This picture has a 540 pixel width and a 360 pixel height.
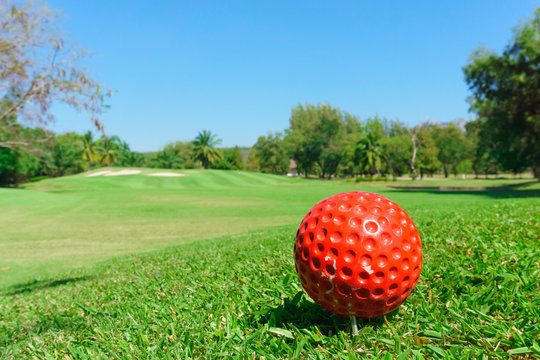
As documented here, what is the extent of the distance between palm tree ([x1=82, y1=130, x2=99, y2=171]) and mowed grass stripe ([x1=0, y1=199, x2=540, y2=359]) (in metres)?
99.7

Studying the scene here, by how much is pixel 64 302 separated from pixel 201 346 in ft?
12.3

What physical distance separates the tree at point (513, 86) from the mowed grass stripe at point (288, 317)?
27.8 metres

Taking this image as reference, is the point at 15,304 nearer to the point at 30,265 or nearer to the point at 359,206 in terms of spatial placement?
the point at 30,265

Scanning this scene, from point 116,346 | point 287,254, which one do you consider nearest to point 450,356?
point 116,346

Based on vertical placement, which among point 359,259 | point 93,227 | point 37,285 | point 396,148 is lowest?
point 93,227

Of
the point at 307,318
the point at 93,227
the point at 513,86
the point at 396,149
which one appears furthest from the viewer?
the point at 396,149

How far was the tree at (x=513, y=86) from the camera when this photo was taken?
84.6 feet

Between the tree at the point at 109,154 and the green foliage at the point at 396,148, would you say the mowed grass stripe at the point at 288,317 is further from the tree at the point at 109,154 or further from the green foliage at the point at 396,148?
the tree at the point at 109,154

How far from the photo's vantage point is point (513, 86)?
89.7ft

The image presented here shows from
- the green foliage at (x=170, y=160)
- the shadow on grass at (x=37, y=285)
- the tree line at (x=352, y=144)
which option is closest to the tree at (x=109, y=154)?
the green foliage at (x=170, y=160)

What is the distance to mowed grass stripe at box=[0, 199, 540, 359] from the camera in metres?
2.40

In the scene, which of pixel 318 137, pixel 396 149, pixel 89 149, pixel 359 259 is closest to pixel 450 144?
pixel 396 149

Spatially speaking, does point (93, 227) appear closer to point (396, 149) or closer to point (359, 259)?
point (359, 259)

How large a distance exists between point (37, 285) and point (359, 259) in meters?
7.61
